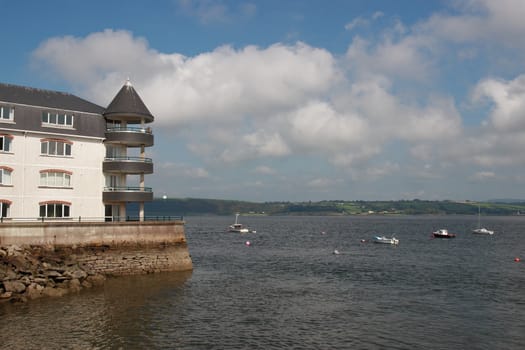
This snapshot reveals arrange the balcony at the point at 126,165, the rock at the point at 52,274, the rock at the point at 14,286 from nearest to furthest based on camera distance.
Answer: the rock at the point at 14,286, the rock at the point at 52,274, the balcony at the point at 126,165

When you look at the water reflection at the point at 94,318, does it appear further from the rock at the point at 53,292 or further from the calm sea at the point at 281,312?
the rock at the point at 53,292

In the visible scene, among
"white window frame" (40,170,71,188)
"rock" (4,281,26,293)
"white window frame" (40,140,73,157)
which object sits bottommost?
"rock" (4,281,26,293)

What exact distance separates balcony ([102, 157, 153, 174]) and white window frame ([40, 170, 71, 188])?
4.06 meters

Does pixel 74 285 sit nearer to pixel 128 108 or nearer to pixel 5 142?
pixel 5 142

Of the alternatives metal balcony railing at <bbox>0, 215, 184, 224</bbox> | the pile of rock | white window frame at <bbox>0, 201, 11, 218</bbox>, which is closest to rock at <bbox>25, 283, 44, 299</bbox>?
the pile of rock

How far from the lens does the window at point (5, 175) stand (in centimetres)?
4947

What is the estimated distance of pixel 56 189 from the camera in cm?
5203

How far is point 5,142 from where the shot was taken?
164 feet

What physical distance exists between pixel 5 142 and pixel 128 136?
12.5 m

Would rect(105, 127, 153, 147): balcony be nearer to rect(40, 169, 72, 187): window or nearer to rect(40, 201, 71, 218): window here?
rect(40, 169, 72, 187): window

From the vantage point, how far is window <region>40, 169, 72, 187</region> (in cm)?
5159

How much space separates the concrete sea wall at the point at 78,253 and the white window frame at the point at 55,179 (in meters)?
6.64

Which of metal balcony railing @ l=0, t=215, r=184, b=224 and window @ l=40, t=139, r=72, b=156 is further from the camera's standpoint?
window @ l=40, t=139, r=72, b=156

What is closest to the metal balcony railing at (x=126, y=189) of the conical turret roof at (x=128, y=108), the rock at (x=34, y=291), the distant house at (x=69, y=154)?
the distant house at (x=69, y=154)
